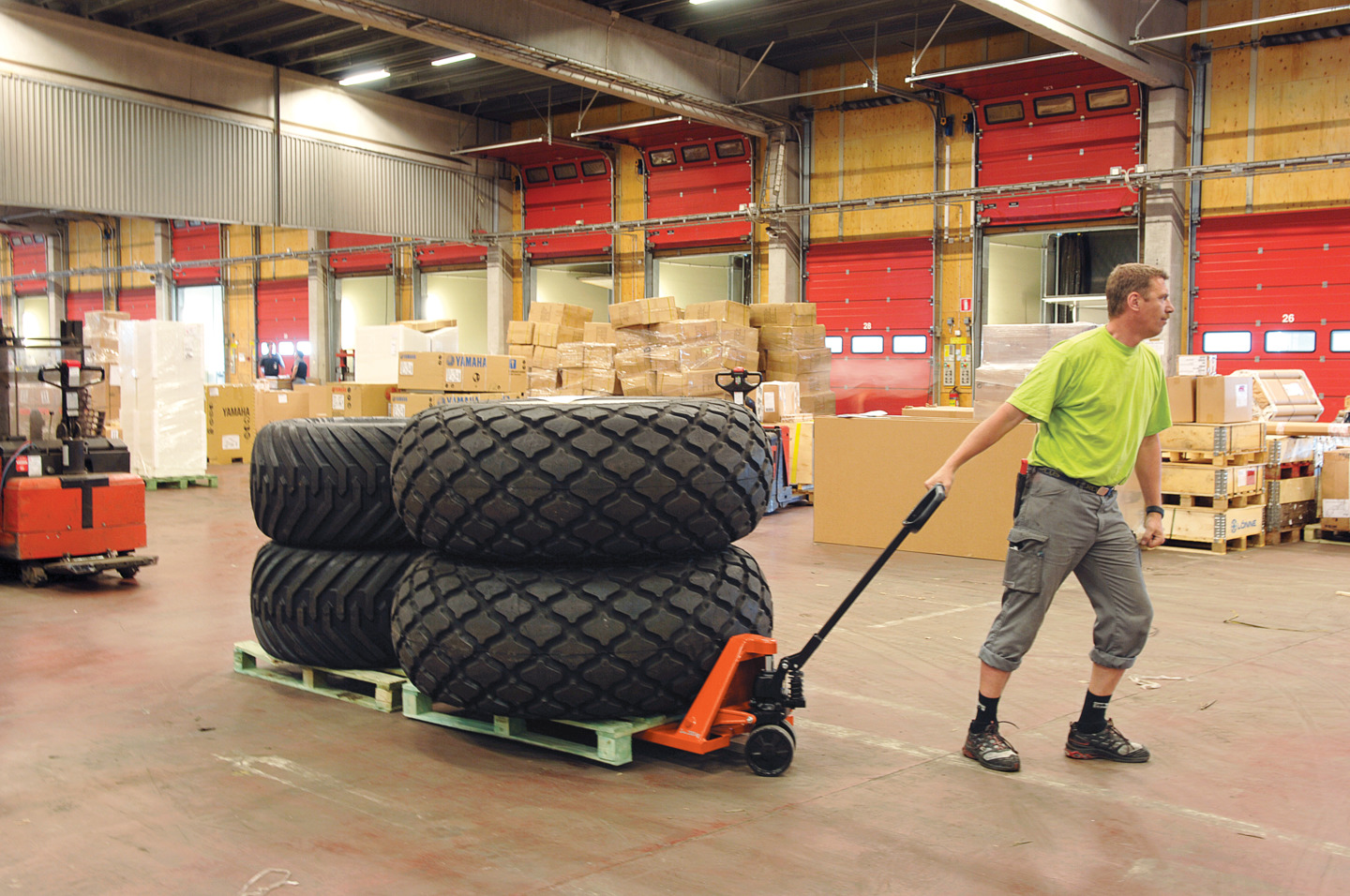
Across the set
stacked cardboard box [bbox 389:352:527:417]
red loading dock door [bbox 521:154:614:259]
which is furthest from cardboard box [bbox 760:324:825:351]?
red loading dock door [bbox 521:154:614:259]

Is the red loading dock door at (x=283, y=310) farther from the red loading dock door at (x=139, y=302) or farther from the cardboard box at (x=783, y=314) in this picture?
the cardboard box at (x=783, y=314)

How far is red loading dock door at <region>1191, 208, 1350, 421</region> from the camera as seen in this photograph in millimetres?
13234

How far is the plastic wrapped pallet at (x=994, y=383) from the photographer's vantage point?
27.3 feet

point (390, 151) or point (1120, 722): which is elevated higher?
point (390, 151)

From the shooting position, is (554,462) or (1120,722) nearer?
(554,462)

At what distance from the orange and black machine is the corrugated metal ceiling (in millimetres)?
9673

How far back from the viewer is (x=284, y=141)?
1717 cm

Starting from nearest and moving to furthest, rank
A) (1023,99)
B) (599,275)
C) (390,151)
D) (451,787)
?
1. (451,787)
2. (1023,99)
3. (390,151)
4. (599,275)

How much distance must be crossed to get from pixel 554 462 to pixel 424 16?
10.7 meters

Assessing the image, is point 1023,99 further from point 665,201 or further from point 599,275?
point 599,275

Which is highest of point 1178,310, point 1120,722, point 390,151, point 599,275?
point 390,151

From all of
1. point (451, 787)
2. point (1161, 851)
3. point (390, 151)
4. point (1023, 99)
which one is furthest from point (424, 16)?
point (1161, 851)

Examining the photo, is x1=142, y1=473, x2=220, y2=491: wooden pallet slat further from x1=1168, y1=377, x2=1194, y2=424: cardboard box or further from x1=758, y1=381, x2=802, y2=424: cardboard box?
x1=1168, y1=377, x2=1194, y2=424: cardboard box

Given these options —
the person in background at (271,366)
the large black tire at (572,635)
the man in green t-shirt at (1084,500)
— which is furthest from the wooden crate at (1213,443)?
the person in background at (271,366)
